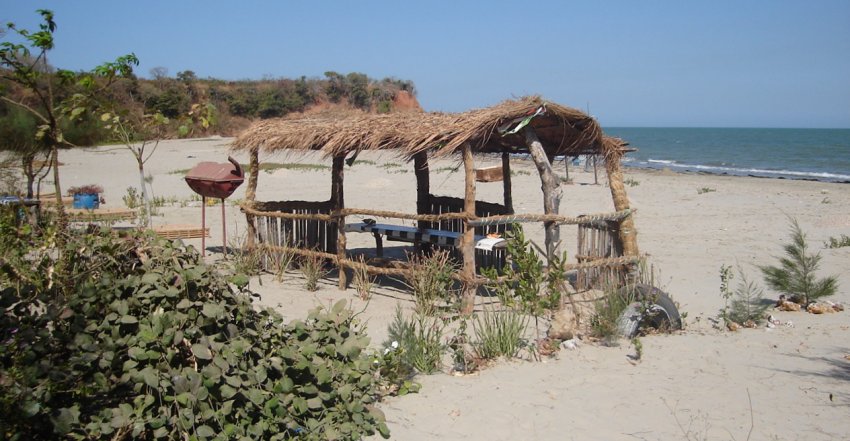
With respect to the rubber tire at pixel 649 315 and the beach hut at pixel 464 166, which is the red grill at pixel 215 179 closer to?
the beach hut at pixel 464 166

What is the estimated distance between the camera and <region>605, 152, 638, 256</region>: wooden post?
25.9ft

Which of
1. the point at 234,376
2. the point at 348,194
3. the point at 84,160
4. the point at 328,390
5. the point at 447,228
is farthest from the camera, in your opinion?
the point at 84,160

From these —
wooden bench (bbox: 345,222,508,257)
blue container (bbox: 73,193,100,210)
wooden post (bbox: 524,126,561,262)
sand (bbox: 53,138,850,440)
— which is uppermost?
wooden post (bbox: 524,126,561,262)

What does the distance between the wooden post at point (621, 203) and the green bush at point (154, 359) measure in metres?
4.83

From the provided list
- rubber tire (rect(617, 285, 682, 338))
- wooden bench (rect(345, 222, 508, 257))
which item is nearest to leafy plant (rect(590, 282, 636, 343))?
rubber tire (rect(617, 285, 682, 338))

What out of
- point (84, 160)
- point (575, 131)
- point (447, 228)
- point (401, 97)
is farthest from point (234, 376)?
point (401, 97)

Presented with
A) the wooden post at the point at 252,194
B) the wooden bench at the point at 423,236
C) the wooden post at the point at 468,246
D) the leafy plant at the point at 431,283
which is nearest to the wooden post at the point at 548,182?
the wooden bench at the point at 423,236

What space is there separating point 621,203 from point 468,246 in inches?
85.1

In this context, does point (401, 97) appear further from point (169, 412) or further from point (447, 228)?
point (169, 412)

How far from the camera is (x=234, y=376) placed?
3.26 metres

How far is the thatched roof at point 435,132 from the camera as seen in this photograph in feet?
23.2

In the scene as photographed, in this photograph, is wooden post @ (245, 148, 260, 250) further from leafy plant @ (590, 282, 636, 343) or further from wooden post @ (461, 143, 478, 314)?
leafy plant @ (590, 282, 636, 343)

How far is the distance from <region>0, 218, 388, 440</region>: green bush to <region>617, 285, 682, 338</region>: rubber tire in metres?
2.86

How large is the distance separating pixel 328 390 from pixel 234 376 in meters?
0.59
